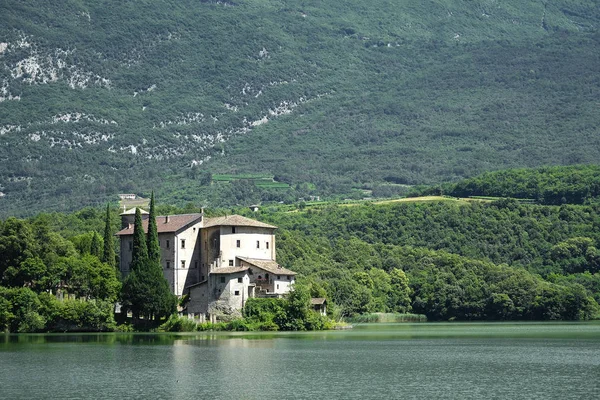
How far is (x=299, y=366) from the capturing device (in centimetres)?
6222

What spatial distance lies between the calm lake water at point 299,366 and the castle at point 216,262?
7481 millimetres

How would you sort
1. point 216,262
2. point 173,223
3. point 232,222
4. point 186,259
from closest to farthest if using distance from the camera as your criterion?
point 216,262 → point 232,222 → point 186,259 → point 173,223

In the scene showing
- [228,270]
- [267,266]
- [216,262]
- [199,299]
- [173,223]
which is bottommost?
[199,299]

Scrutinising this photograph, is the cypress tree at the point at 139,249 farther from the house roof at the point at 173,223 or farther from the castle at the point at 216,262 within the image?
the house roof at the point at 173,223

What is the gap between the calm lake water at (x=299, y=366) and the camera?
2084 inches

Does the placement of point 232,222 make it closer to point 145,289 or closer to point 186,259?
point 186,259

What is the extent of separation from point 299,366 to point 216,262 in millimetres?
37052

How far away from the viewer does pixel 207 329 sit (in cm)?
9294

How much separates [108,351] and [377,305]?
186 feet

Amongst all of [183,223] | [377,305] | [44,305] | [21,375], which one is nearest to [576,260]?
[377,305]

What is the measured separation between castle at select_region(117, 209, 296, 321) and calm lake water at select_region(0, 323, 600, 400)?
24.5ft

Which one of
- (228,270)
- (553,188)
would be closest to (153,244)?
(228,270)

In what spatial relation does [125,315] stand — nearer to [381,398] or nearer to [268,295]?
[268,295]

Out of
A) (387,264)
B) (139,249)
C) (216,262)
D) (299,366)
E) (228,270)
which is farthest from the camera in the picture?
(387,264)
